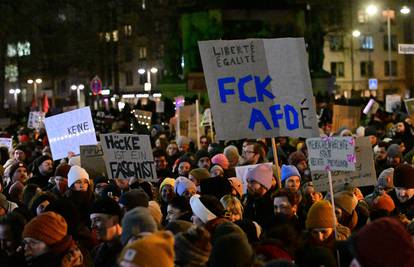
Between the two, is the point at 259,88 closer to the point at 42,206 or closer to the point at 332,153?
the point at 332,153

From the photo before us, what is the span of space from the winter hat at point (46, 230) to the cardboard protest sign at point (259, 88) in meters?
3.02

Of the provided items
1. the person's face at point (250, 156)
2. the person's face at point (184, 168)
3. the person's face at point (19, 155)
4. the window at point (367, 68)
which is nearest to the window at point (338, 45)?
the window at point (367, 68)

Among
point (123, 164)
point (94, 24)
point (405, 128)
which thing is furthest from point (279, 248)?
point (94, 24)

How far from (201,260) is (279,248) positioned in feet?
1.82

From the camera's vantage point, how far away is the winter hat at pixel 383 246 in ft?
15.1

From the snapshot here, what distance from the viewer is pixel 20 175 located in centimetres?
1132

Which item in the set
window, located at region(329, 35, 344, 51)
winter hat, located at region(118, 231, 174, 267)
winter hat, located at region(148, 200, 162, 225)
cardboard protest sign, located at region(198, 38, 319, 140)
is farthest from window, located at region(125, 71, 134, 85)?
winter hat, located at region(118, 231, 174, 267)

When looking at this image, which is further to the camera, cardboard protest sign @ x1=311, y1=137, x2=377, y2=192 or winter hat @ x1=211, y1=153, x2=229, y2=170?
winter hat @ x1=211, y1=153, x2=229, y2=170

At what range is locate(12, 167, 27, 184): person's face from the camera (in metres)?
11.3

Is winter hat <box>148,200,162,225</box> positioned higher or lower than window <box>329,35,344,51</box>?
lower

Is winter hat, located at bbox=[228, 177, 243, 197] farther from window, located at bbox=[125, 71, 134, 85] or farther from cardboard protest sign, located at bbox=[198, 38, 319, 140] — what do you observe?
window, located at bbox=[125, 71, 134, 85]

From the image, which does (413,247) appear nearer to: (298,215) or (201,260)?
(201,260)

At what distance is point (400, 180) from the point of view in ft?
29.6

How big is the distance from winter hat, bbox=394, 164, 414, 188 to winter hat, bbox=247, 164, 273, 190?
124 centimetres
